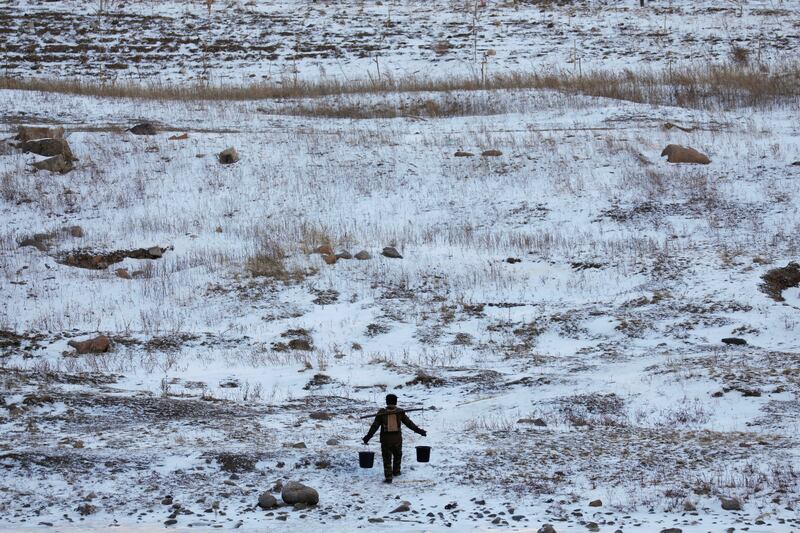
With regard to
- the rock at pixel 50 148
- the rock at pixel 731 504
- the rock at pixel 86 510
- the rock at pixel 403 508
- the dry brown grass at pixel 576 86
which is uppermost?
the dry brown grass at pixel 576 86

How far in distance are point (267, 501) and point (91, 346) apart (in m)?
6.05

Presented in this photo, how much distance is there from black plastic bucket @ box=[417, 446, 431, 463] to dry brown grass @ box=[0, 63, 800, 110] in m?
16.8

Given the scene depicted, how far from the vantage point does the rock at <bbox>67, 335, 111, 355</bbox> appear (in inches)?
Result: 483

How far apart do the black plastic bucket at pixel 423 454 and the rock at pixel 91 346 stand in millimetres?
6103

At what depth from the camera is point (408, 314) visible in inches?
535

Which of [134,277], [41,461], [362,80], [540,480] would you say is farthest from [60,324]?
[362,80]

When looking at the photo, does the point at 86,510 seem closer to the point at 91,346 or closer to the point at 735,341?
the point at 91,346

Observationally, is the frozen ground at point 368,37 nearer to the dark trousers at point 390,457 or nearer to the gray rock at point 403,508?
the dark trousers at point 390,457

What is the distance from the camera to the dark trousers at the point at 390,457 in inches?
317

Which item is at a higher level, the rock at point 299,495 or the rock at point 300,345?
the rock at point 299,495

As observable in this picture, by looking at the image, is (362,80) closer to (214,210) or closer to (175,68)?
(175,68)

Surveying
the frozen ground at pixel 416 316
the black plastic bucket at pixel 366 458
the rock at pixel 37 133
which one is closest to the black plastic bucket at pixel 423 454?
the frozen ground at pixel 416 316

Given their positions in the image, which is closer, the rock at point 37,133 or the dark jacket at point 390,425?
the dark jacket at point 390,425

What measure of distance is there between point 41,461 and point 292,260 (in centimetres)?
775
